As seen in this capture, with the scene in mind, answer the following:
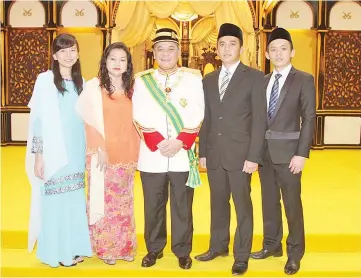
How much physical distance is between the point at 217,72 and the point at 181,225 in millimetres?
1016

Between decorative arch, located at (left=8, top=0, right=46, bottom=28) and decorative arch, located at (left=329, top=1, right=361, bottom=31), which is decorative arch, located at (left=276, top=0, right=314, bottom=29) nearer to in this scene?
decorative arch, located at (left=329, top=1, right=361, bottom=31)

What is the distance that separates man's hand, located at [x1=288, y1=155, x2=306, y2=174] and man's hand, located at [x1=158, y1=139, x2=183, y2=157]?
2.30ft

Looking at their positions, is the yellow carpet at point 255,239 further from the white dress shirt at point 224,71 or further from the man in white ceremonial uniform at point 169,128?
the white dress shirt at point 224,71

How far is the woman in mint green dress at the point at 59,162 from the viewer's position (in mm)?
3096

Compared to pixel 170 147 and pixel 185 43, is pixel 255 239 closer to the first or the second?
pixel 170 147

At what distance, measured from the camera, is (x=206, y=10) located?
22.0 feet

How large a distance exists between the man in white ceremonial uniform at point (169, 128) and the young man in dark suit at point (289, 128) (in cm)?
48

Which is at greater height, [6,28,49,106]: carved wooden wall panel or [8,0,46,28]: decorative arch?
[8,0,46,28]: decorative arch

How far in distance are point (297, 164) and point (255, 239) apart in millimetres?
942

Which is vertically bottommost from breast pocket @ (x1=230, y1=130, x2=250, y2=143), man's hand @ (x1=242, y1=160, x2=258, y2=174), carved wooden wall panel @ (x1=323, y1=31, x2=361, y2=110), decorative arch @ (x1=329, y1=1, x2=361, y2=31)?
man's hand @ (x1=242, y1=160, x2=258, y2=174)

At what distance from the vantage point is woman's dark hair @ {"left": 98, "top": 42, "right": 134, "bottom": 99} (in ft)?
10.2

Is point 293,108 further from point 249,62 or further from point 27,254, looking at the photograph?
point 249,62

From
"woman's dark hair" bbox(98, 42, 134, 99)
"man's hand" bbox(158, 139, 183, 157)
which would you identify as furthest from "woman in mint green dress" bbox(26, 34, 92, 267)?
"man's hand" bbox(158, 139, 183, 157)

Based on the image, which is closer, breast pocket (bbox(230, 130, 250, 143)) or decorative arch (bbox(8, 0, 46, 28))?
breast pocket (bbox(230, 130, 250, 143))
